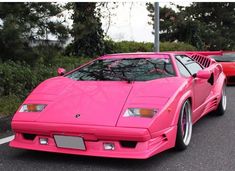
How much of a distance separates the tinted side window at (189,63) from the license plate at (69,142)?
2.09 m

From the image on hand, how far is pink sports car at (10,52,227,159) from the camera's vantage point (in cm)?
384

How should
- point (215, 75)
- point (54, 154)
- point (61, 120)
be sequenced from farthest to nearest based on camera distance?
point (215, 75)
point (54, 154)
point (61, 120)

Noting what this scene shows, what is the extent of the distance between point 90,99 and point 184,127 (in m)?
1.22

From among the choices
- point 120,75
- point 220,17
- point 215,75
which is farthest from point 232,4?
Result: point 120,75

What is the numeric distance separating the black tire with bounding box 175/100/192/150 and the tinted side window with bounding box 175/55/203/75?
70cm

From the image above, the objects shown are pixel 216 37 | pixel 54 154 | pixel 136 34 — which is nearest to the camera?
pixel 54 154

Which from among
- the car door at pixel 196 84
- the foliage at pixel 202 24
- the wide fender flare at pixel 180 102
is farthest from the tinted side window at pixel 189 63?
the foliage at pixel 202 24

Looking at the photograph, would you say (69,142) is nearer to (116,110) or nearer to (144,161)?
(116,110)

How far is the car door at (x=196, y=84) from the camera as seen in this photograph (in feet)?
17.1

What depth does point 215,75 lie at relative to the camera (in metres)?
6.54

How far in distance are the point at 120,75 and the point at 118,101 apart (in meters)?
0.71

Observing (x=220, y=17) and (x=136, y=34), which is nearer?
(x=136, y=34)

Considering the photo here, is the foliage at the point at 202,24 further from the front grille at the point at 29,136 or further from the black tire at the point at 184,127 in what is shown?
the front grille at the point at 29,136

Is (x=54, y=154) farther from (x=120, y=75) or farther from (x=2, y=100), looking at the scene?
(x=2, y=100)
